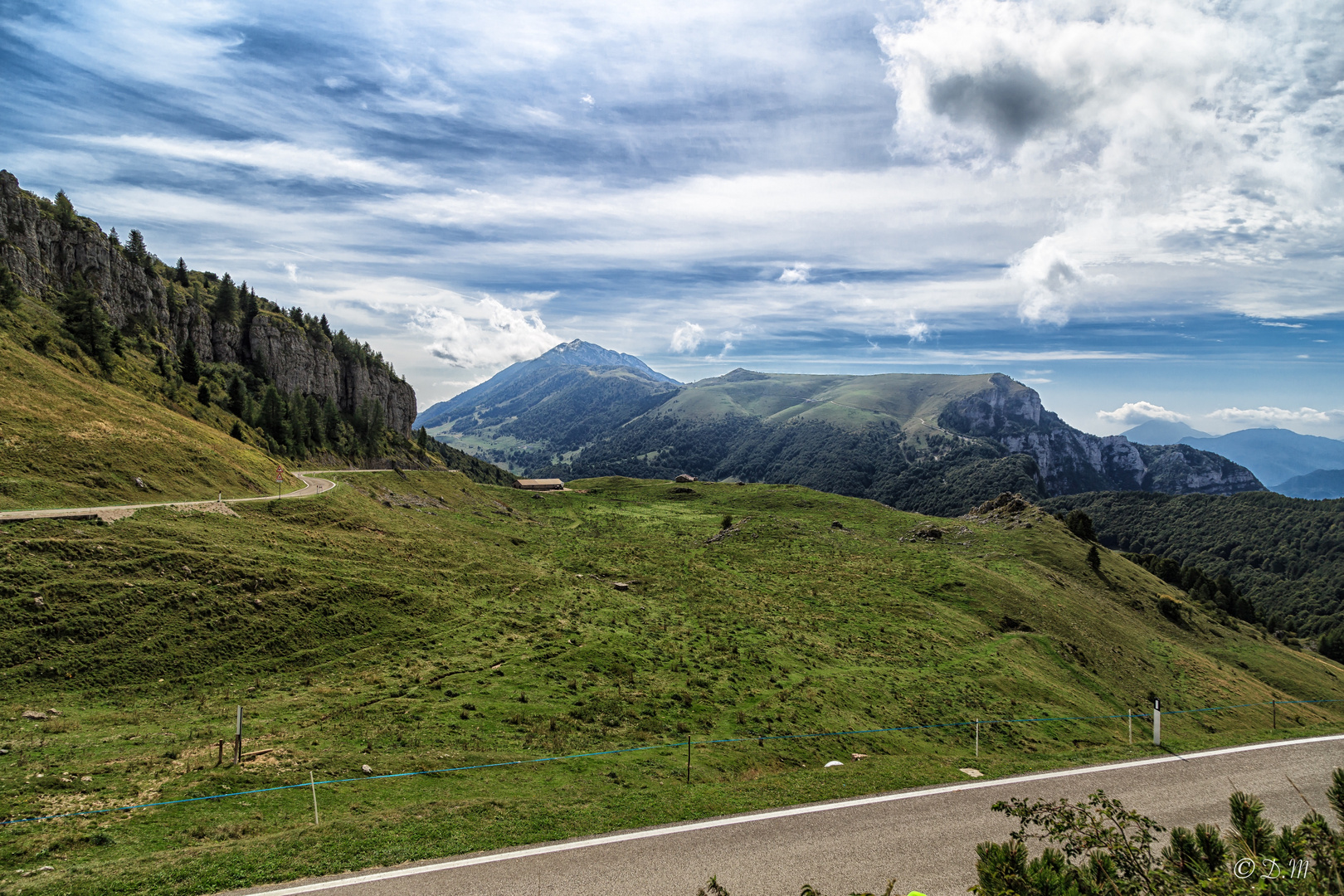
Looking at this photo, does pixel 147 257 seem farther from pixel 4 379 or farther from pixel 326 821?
pixel 326 821

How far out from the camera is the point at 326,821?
1416cm

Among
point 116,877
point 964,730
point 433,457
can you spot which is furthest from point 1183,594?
point 433,457

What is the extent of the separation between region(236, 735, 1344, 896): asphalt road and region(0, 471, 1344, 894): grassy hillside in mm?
849

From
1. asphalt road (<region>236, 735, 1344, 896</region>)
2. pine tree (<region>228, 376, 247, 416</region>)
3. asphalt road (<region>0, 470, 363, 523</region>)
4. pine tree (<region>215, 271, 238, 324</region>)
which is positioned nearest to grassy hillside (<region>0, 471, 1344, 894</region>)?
asphalt road (<region>236, 735, 1344, 896</region>)

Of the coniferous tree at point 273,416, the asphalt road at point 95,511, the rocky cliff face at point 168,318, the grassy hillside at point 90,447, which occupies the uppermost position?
the rocky cliff face at point 168,318

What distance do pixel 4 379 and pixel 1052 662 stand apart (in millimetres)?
89115

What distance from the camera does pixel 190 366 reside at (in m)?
92.4

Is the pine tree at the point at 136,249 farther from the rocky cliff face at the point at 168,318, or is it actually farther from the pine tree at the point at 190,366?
the pine tree at the point at 190,366

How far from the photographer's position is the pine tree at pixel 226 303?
432 ft

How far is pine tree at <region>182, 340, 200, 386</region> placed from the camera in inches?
3595

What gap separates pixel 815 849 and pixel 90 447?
55.4 m

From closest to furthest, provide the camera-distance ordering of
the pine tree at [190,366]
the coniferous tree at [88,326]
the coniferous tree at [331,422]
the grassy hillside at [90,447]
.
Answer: the grassy hillside at [90,447]
the coniferous tree at [88,326]
the pine tree at [190,366]
the coniferous tree at [331,422]

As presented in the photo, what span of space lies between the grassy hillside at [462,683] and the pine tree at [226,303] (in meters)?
104


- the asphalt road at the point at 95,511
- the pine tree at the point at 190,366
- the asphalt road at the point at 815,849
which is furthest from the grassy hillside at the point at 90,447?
the asphalt road at the point at 815,849
